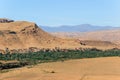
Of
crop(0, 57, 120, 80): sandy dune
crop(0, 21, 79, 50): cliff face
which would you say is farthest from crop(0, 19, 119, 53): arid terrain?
crop(0, 57, 120, 80): sandy dune

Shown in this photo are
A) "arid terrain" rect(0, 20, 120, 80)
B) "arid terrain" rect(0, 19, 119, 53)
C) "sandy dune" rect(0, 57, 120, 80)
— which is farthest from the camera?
"arid terrain" rect(0, 19, 119, 53)

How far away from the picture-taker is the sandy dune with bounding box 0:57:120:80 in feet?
130

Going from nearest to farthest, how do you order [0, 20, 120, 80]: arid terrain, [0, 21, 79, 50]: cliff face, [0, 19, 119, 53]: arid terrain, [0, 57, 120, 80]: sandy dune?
1. [0, 57, 120, 80]: sandy dune
2. [0, 20, 120, 80]: arid terrain
3. [0, 19, 119, 53]: arid terrain
4. [0, 21, 79, 50]: cliff face

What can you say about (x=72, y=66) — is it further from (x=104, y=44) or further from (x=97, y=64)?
(x=104, y=44)

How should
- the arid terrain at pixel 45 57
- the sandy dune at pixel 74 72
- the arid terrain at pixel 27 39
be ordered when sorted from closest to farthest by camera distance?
1. the sandy dune at pixel 74 72
2. the arid terrain at pixel 45 57
3. the arid terrain at pixel 27 39

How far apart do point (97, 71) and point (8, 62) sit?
710 inches

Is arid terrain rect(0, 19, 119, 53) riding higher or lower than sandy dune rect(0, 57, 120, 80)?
higher

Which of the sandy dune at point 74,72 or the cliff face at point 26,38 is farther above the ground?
the cliff face at point 26,38

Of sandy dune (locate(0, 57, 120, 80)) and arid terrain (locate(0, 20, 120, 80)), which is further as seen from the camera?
arid terrain (locate(0, 20, 120, 80))

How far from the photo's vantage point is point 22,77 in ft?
137

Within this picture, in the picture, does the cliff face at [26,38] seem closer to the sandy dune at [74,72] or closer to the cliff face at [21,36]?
the cliff face at [21,36]

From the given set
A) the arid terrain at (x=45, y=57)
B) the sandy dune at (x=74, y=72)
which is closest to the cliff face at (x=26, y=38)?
the arid terrain at (x=45, y=57)

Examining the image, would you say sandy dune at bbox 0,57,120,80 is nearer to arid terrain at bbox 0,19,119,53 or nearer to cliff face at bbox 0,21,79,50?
arid terrain at bbox 0,19,119,53

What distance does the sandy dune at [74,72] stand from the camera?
39500mm
